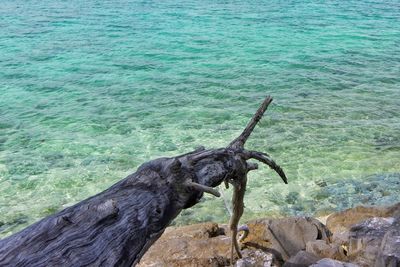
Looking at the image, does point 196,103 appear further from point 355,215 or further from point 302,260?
point 302,260

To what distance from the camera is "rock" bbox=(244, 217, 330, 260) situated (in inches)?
236

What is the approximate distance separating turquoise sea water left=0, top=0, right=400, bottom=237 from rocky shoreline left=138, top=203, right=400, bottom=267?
1524 mm

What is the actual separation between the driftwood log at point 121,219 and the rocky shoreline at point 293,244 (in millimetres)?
1636

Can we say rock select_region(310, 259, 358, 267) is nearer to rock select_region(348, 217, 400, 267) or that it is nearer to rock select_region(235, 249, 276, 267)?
→ rock select_region(348, 217, 400, 267)

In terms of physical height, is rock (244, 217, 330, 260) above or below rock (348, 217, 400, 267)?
below

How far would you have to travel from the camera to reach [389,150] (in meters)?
10.7

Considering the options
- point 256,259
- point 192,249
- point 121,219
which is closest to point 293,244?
point 256,259

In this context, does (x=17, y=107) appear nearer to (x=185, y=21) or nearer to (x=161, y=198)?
(x=161, y=198)

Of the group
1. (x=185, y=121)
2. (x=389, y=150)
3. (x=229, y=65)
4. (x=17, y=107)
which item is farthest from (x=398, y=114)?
(x=17, y=107)

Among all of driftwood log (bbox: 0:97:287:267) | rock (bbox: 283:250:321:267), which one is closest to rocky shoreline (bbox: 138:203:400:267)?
rock (bbox: 283:250:321:267)

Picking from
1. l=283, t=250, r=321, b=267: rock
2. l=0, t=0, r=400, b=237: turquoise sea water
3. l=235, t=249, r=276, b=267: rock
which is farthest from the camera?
l=0, t=0, r=400, b=237: turquoise sea water

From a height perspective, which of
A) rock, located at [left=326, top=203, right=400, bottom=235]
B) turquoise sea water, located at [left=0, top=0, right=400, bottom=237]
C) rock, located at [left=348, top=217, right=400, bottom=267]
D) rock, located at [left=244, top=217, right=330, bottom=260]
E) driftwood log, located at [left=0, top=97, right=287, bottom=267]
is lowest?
turquoise sea water, located at [left=0, top=0, right=400, bottom=237]

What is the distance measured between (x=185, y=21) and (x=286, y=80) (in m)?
11.8

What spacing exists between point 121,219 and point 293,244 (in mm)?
3302
